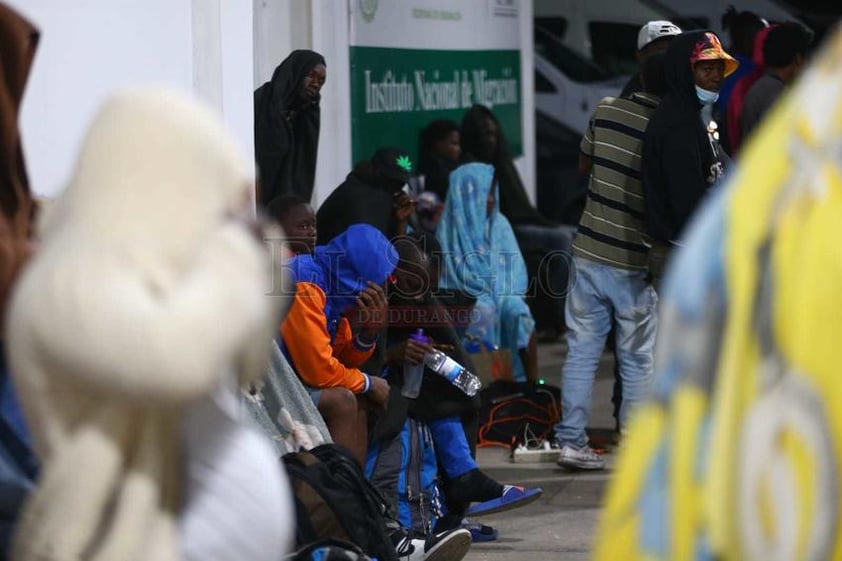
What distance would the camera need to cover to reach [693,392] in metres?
2.12

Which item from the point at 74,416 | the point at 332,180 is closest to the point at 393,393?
the point at 332,180

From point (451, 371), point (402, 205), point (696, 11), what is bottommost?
point (451, 371)

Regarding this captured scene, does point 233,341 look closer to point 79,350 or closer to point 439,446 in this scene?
point 79,350

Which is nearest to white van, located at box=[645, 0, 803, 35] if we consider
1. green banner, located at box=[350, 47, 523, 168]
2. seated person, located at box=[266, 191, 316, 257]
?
green banner, located at box=[350, 47, 523, 168]

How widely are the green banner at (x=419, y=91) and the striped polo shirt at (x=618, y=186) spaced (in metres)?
1.55

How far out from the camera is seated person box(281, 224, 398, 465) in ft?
17.8

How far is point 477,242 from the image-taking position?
28.2 ft

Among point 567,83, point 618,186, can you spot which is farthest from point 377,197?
point 567,83

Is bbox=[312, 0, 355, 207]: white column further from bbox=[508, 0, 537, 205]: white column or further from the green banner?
bbox=[508, 0, 537, 205]: white column

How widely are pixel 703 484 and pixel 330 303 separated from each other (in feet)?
11.9

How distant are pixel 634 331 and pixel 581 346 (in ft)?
0.77

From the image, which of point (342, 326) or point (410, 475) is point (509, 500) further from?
point (342, 326)

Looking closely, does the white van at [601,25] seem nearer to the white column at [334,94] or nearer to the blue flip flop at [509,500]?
the white column at [334,94]

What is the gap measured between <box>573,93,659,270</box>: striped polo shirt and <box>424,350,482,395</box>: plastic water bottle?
137cm
